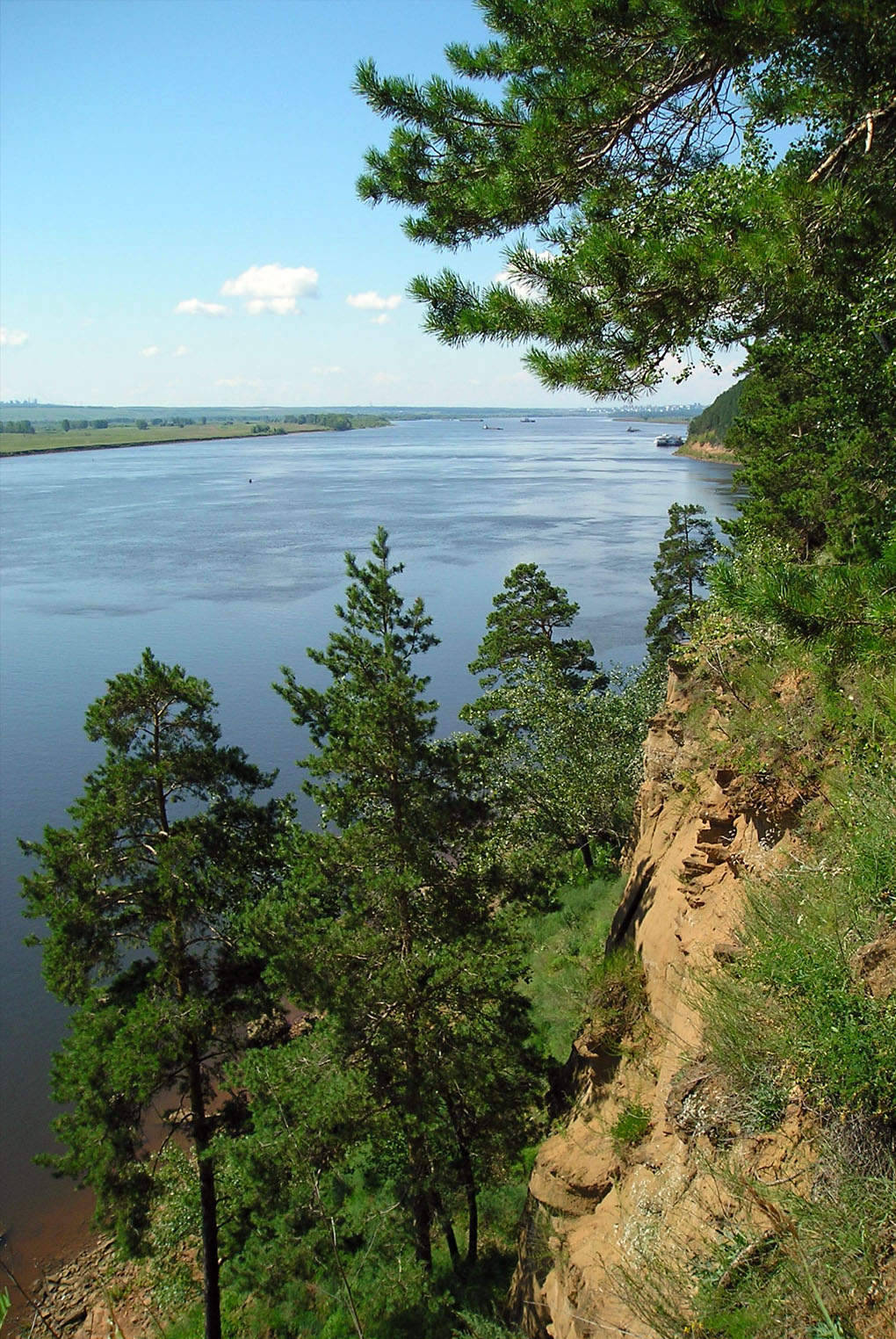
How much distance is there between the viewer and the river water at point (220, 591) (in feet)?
63.3

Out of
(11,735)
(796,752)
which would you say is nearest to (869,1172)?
(796,752)

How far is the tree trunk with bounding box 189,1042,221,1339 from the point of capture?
37.9ft

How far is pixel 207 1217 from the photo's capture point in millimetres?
11789

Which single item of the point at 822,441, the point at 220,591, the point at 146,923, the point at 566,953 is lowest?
the point at 566,953

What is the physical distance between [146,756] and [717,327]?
9.16 meters

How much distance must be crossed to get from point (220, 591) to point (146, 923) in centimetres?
3641

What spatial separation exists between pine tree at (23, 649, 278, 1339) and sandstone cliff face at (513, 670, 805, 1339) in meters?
4.98

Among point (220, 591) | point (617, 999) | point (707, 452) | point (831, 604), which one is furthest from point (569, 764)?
point (707, 452)

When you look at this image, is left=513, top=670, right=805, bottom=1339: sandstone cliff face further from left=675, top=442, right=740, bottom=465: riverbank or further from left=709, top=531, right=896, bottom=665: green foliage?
left=675, top=442, right=740, bottom=465: riverbank

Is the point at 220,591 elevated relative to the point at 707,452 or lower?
lower

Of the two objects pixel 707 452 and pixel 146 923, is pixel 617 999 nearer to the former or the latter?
pixel 146 923

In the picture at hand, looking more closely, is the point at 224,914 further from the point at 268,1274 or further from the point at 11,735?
the point at 11,735

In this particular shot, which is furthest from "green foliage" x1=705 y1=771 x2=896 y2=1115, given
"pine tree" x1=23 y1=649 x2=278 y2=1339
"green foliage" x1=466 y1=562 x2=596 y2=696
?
"green foliage" x1=466 y1=562 x2=596 y2=696

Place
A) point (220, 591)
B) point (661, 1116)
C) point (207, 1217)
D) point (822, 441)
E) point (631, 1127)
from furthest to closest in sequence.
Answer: point (220, 591) → point (822, 441) → point (207, 1217) → point (631, 1127) → point (661, 1116)
